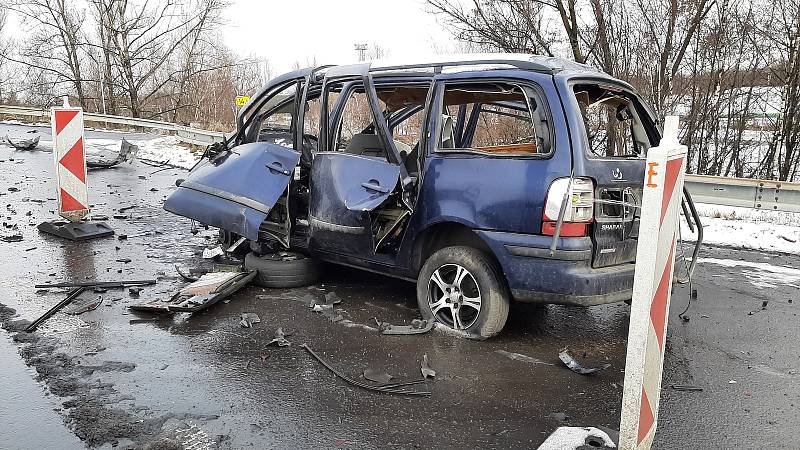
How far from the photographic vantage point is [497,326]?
456cm

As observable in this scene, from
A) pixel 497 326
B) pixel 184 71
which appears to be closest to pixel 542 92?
pixel 497 326

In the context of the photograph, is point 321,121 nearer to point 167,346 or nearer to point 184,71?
point 167,346

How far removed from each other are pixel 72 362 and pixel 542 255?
3211 mm

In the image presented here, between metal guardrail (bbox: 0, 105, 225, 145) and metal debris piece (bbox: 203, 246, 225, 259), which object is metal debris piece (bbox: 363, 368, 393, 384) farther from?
metal guardrail (bbox: 0, 105, 225, 145)

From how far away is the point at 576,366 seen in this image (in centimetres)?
423

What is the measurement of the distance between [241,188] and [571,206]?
10.0 ft

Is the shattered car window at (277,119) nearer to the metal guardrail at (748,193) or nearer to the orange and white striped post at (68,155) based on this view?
the orange and white striped post at (68,155)

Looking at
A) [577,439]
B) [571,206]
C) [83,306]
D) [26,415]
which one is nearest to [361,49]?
[83,306]

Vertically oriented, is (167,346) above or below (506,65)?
below

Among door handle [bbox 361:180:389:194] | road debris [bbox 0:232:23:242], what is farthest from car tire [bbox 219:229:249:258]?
road debris [bbox 0:232:23:242]

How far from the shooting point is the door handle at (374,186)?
492cm

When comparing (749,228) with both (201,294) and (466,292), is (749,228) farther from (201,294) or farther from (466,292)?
(201,294)

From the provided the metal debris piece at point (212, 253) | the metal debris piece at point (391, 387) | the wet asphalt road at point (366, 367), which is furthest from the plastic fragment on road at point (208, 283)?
the metal debris piece at point (391, 387)

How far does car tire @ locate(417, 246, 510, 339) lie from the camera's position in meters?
4.53
